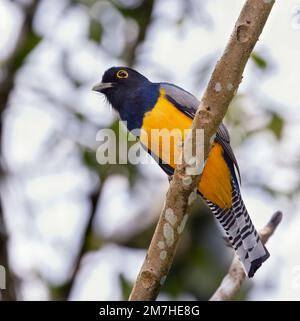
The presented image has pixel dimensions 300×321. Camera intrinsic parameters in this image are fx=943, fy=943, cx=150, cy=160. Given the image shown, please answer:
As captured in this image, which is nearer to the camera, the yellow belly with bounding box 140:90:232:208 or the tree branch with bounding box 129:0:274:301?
the tree branch with bounding box 129:0:274:301

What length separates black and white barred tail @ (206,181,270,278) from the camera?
541 centimetres

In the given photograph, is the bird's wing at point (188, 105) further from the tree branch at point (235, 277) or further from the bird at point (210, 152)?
the tree branch at point (235, 277)

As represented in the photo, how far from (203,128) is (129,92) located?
1.71 m

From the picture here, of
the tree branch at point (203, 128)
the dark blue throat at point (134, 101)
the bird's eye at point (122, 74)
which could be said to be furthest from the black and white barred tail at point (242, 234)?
the bird's eye at point (122, 74)

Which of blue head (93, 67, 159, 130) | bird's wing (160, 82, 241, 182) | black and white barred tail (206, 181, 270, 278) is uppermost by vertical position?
bird's wing (160, 82, 241, 182)

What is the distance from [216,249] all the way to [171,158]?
2.21 meters

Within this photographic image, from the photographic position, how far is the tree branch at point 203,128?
171 inches

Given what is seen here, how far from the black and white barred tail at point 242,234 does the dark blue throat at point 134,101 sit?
0.71m

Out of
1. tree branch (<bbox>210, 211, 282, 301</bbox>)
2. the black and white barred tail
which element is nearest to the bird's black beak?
the black and white barred tail

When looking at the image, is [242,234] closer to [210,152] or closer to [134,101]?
[210,152]

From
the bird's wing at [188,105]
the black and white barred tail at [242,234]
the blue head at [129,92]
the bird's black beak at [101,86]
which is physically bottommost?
the black and white barred tail at [242,234]

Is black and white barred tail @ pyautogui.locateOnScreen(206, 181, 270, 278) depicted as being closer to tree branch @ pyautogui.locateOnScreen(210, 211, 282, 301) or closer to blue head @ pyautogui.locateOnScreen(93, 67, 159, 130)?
tree branch @ pyautogui.locateOnScreen(210, 211, 282, 301)
